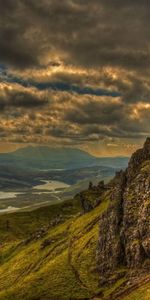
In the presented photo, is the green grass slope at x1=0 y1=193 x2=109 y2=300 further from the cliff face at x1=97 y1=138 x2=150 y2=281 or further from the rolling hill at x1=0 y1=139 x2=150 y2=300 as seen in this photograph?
the cliff face at x1=97 y1=138 x2=150 y2=281

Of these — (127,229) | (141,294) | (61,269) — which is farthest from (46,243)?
(141,294)

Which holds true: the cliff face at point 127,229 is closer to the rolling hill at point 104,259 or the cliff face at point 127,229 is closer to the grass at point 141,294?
the rolling hill at point 104,259

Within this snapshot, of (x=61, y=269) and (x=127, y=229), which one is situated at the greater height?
(x=127, y=229)

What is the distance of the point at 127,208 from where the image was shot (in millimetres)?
125812

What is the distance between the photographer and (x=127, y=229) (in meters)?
121

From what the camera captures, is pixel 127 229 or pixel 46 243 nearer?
pixel 127 229

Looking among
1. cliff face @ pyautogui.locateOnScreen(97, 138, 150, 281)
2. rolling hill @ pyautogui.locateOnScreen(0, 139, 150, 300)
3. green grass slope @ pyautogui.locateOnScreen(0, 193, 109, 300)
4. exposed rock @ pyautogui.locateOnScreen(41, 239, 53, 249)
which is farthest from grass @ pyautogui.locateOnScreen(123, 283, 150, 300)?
exposed rock @ pyautogui.locateOnScreen(41, 239, 53, 249)

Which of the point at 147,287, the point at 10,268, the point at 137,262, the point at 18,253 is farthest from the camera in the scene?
the point at 18,253

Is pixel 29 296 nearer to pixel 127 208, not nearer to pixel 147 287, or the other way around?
pixel 127 208

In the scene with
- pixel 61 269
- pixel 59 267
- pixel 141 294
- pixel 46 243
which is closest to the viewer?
pixel 141 294

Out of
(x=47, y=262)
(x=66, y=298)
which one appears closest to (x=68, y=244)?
(x=47, y=262)

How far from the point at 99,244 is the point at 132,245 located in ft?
62.5

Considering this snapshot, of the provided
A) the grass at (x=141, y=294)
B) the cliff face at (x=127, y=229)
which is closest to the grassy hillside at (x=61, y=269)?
the grass at (x=141, y=294)

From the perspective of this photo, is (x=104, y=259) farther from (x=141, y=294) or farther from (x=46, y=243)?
(x=46, y=243)
